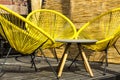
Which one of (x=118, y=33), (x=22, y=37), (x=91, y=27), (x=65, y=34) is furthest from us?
(x=91, y=27)

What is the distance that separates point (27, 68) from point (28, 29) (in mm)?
729

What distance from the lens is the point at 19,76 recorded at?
4.08 meters

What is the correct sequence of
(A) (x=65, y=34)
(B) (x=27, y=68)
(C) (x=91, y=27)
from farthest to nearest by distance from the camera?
(C) (x=91, y=27)
(A) (x=65, y=34)
(B) (x=27, y=68)

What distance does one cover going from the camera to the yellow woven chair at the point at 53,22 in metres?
5.08

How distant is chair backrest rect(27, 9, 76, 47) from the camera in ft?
16.7

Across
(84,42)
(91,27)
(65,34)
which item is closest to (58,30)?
(65,34)

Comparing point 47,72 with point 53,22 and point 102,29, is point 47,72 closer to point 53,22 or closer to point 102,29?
point 53,22

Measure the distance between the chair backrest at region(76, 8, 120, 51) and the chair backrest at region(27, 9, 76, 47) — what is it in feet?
0.83

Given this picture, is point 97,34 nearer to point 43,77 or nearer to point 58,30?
point 58,30

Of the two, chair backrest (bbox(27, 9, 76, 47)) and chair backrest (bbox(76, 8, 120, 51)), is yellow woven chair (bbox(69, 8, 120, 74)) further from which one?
chair backrest (bbox(27, 9, 76, 47))

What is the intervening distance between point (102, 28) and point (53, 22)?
33.5 inches

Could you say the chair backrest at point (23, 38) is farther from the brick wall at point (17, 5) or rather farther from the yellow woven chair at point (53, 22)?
the brick wall at point (17, 5)

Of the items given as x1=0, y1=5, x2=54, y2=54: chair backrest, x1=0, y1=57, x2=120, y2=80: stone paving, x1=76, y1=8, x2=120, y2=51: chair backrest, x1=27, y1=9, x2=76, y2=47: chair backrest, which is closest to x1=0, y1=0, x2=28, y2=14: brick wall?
x1=27, y1=9, x2=76, y2=47: chair backrest

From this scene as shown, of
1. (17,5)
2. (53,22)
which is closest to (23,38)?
(53,22)
